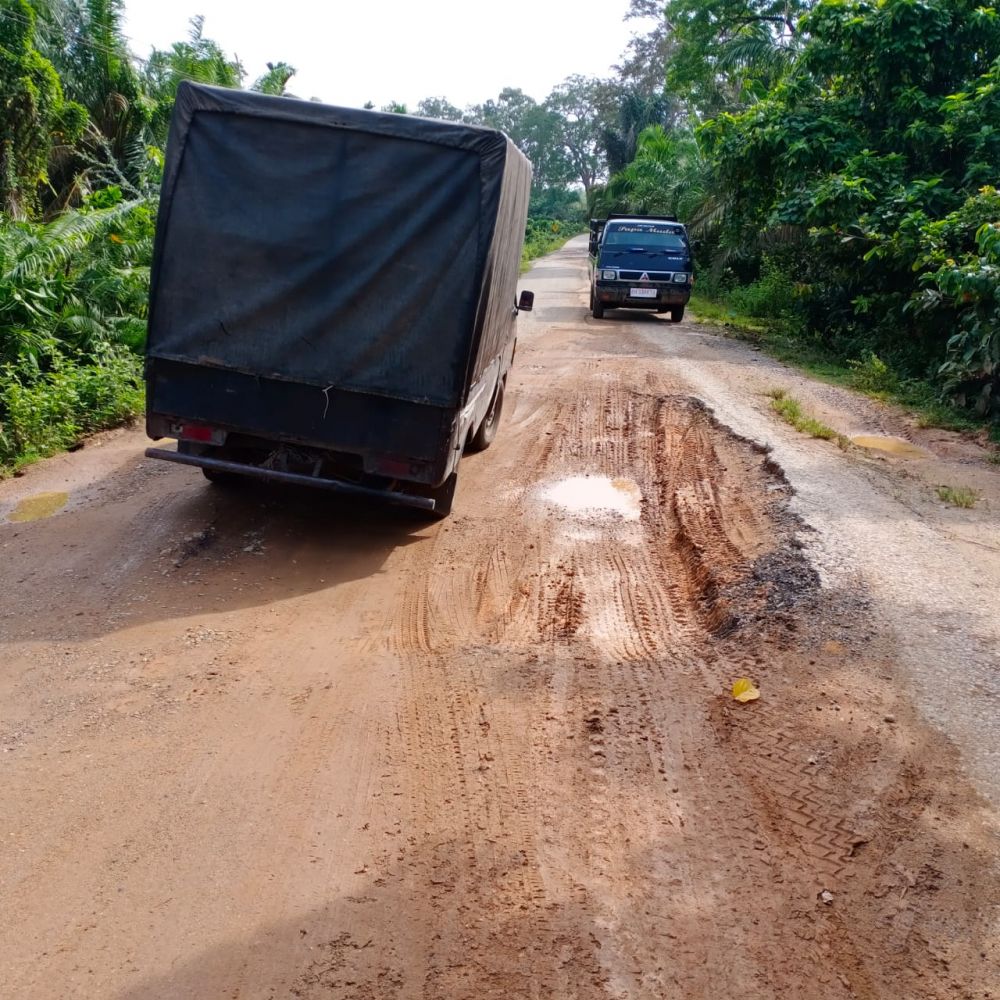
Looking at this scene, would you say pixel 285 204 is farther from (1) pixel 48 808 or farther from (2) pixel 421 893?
(2) pixel 421 893

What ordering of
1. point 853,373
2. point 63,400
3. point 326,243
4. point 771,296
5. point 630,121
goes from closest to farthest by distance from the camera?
point 326,243, point 63,400, point 853,373, point 771,296, point 630,121

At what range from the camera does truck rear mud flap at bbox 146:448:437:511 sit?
621cm

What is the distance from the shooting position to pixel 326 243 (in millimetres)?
5930

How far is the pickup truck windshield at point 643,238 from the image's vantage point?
18562mm

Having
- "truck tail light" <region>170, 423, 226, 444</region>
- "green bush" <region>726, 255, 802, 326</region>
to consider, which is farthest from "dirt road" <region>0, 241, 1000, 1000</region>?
"green bush" <region>726, 255, 802, 326</region>

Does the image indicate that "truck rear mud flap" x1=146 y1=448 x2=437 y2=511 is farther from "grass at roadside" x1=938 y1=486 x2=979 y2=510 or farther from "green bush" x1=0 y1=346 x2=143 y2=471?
"grass at roadside" x1=938 y1=486 x2=979 y2=510

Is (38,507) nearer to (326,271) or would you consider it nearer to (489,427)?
(326,271)

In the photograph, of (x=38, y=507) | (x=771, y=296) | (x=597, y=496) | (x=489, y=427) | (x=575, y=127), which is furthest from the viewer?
(x=575, y=127)

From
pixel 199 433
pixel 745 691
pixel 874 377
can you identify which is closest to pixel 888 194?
pixel 874 377

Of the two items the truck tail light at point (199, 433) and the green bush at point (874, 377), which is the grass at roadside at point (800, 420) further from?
the truck tail light at point (199, 433)

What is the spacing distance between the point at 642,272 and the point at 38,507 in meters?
13.4

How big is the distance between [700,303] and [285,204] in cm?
1865

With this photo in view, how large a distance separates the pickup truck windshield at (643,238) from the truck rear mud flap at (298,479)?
530 inches

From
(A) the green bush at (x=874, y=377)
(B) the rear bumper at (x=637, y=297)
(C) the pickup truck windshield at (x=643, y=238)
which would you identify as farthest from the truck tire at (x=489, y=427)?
(C) the pickup truck windshield at (x=643, y=238)
